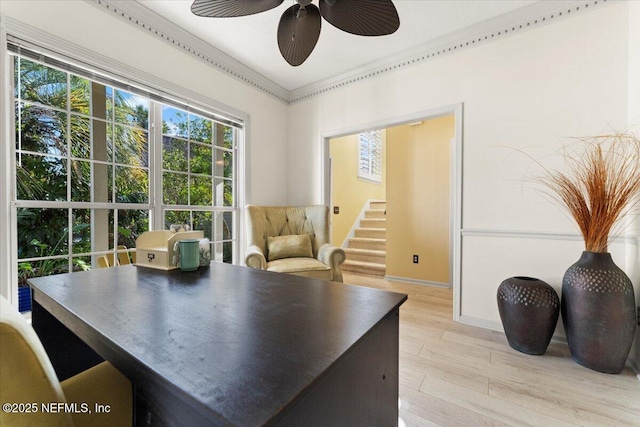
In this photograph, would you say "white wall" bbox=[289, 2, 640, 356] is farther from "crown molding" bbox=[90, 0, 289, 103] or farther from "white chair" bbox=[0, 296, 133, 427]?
"white chair" bbox=[0, 296, 133, 427]

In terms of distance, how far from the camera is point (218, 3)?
131cm

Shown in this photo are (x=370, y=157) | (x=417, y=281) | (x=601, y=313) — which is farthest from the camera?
(x=370, y=157)

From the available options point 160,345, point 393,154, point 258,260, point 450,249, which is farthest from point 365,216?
point 160,345

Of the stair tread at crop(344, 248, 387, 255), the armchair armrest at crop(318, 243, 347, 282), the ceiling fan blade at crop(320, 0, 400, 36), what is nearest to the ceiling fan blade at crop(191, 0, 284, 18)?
the ceiling fan blade at crop(320, 0, 400, 36)

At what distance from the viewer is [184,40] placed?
2.47 meters

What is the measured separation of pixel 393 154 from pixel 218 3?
127 inches

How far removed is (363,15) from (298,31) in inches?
14.8

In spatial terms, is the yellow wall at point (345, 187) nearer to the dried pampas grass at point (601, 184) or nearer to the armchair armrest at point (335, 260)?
the armchair armrest at point (335, 260)

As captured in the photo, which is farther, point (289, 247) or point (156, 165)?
point (289, 247)

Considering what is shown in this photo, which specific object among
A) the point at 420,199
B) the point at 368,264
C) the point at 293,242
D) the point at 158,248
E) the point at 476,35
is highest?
the point at 476,35

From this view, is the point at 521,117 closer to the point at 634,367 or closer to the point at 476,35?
the point at 476,35

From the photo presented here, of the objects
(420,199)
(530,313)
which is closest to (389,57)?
(420,199)

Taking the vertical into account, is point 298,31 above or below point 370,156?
below

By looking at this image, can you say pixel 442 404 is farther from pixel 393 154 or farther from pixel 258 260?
pixel 393 154
